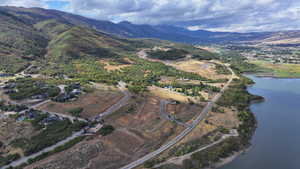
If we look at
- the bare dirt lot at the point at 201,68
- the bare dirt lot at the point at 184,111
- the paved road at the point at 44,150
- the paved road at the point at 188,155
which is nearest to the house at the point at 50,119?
the paved road at the point at 44,150

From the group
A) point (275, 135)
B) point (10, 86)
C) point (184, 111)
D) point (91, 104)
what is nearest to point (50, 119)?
point (91, 104)

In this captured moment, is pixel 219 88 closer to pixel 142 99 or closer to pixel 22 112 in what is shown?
pixel 142 99

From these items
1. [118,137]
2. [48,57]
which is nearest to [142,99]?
[118,137]

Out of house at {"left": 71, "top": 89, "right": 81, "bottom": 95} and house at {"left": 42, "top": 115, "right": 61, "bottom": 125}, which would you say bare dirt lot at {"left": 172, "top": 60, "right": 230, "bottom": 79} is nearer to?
house at {"left": 71, "top": 89, "right": 81, "bottom": 95}

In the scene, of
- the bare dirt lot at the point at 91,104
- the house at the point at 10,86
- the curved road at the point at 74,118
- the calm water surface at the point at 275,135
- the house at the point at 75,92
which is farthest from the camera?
the house at the point at 10,86

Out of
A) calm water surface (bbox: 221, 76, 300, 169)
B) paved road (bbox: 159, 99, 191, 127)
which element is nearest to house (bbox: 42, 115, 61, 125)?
paved road (bbox: 159, 99, 191, 127)

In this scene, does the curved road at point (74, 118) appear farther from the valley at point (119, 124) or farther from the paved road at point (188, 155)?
the paved road at point (188, 155)
